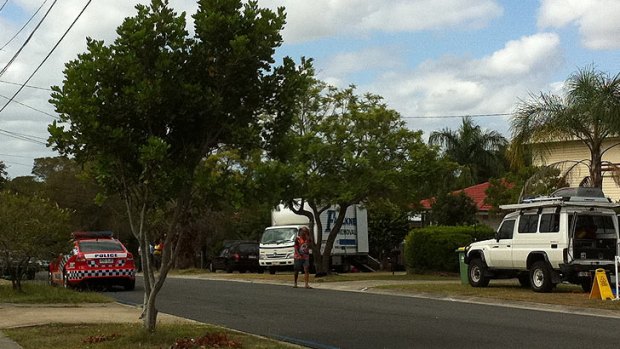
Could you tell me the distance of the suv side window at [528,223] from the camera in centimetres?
2098

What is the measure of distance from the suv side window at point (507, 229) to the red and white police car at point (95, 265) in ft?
32.1

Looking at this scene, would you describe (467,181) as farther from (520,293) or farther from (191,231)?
(520,293)

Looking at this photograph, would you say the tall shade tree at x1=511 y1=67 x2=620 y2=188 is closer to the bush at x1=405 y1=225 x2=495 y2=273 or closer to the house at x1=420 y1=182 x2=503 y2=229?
the bush at x1=405 y1=225 x2=495 y2=273

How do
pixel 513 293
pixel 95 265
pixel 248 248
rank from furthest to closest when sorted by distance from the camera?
1. pixel 248 248
2. pixel 95 265
3. pixel 513 293

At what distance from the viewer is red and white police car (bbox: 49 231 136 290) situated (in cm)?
2266

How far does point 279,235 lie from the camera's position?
112 ft

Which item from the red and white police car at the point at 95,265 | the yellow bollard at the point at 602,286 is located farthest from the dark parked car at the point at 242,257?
the yellow bollard at the point at 602,286

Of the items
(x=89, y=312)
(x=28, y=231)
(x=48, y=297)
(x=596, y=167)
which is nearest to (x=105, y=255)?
(x=28, y=231)

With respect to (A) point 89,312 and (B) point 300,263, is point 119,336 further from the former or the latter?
(B) point 300,263

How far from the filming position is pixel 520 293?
66.5 feet

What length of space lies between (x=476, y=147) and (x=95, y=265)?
33.0 m

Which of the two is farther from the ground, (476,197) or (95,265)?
(476,197)

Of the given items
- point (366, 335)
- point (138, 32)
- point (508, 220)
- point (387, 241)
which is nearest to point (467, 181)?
point (387, 241)

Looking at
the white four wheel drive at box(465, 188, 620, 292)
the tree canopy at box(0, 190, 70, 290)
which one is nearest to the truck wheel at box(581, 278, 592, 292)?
the white four wheel drive at box(465, 188, 620, 292)
